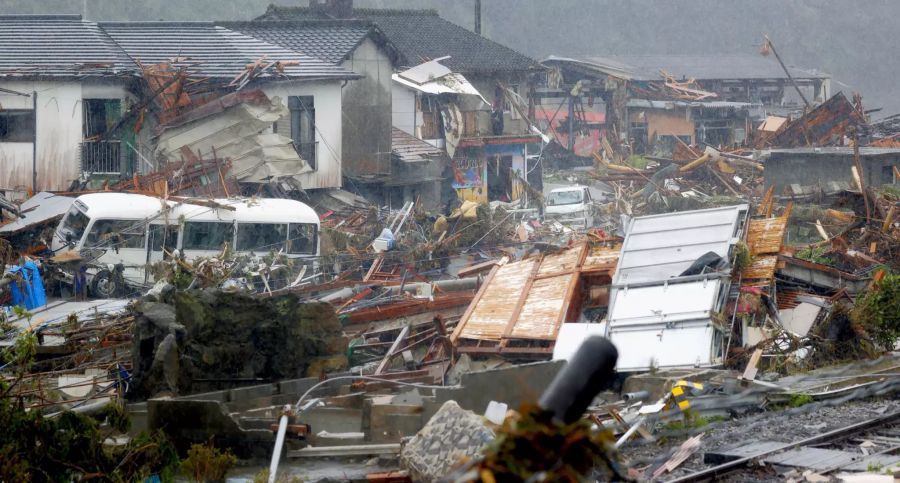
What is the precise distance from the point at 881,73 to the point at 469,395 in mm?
69176

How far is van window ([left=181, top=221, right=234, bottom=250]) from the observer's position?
2081cm

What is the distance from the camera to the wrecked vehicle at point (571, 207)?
30984 mm

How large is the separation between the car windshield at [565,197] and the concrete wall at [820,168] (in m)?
5.63

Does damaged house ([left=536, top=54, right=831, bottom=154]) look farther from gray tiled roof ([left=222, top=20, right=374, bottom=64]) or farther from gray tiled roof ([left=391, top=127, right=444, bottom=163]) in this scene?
gray tiled roof ([left=222, top=20, right=374, bottom=64])

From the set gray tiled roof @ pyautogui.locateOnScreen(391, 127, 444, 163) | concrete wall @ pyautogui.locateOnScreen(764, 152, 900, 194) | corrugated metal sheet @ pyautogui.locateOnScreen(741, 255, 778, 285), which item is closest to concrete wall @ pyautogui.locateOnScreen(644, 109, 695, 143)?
concrete wall @ pyautogui.locateOnScreen(764, 152, 900, 194)

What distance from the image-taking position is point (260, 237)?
21.3m

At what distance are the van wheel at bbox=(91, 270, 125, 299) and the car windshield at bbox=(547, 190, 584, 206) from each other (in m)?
16.4

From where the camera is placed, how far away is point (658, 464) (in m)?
Answer: 9.05

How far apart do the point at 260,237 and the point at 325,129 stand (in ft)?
23.7

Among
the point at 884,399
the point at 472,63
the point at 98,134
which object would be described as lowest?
the point at 884,399

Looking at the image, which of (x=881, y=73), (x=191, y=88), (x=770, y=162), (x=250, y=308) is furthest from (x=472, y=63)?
(x=881, y=73)

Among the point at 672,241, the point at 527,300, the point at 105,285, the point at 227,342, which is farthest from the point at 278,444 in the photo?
the point at 105,285

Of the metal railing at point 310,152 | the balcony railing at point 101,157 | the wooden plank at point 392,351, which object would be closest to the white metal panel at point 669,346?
the wooden plank at point 392,351

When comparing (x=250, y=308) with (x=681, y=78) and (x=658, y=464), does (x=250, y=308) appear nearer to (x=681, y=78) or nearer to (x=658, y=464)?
(x=658, y=464)
